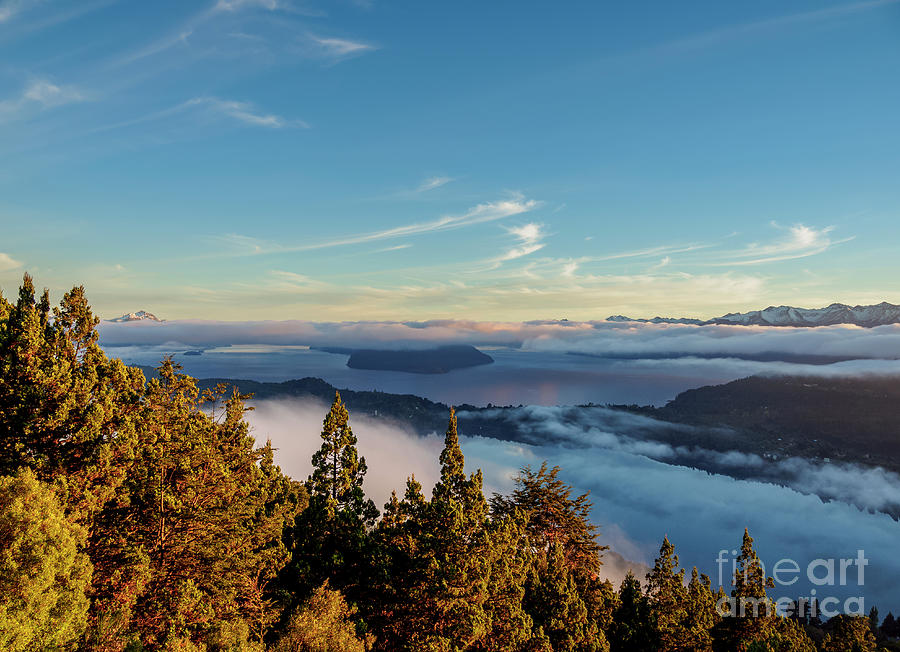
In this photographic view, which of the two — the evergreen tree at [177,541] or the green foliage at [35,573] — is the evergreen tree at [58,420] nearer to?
the evergreen tree at [177,541]

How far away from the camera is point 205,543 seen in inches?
1106

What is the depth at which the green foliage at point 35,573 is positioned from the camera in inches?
726

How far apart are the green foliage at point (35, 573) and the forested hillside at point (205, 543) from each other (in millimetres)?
62

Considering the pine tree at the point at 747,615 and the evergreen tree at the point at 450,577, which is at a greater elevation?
the evergreen tree at the point at 450,577

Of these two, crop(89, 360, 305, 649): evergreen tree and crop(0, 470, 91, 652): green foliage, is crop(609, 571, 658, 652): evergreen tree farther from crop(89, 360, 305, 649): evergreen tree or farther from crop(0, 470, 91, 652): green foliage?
crop(0, 470, 91, 652): green foliage

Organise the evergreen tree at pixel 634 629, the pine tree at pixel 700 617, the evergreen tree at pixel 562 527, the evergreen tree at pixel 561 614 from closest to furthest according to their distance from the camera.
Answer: the evergreen tree at pixel 561 614 < the pine tree at pixel 700 617 < the evergreen tree at pixel 562 527 < the evergreen tree at pixel 634 629

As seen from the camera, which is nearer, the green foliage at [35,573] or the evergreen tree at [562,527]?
the green foliage at [35,573]

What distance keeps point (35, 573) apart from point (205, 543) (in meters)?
9.73

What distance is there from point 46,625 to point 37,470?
8202 mm

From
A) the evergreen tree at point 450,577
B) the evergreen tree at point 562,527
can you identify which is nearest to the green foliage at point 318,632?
the evergreen tree at point 450,577

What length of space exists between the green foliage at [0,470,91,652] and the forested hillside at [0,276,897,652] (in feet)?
0.20

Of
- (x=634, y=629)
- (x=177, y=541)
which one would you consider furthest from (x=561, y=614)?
(x=177, y=541)

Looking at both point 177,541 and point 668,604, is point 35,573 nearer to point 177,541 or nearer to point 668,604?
point 177,541

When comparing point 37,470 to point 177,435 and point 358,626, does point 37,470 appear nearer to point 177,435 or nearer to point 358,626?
point 177,435
